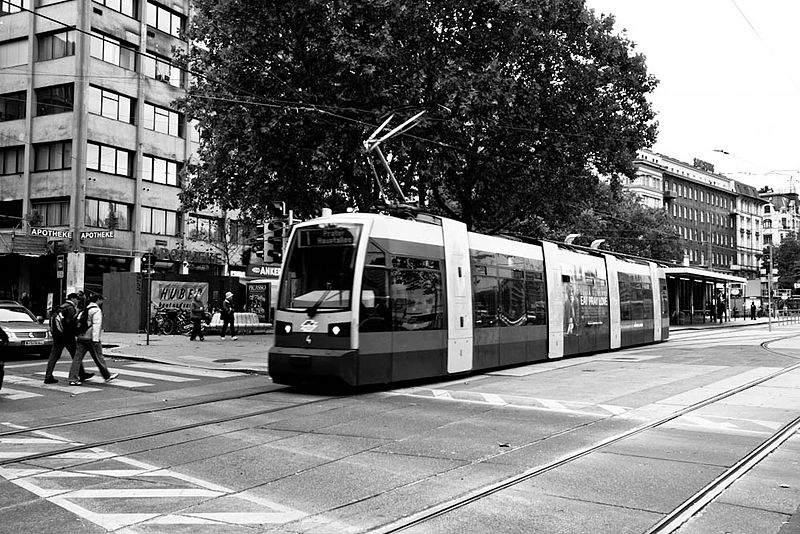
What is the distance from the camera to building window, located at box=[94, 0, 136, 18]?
41125mm

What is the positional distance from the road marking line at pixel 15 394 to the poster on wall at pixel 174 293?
57.6 feet

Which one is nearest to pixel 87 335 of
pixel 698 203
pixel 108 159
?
pixel 108 159

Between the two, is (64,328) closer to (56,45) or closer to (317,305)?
(317,305)

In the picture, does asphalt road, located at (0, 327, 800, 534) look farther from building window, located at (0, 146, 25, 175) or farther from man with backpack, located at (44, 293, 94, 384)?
building window, located at (0, 146, 25, 175)

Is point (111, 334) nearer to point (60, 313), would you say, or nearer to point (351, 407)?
point (60, 313)

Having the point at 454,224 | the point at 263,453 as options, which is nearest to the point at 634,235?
the point at 454,224

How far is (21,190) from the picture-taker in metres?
41.2

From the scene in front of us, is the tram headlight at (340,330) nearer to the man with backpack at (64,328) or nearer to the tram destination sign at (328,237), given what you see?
the tram destination sign at (328,237)

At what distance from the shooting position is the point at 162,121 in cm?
4500

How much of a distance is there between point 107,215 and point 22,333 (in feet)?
71.2

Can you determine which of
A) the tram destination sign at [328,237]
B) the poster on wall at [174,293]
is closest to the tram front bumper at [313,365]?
the tram destination sign at [328,237]

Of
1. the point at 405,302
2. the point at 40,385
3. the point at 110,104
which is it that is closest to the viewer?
the point at 405,302

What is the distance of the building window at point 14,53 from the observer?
41.3 metres

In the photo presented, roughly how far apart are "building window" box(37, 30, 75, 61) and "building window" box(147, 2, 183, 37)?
5071 mm
